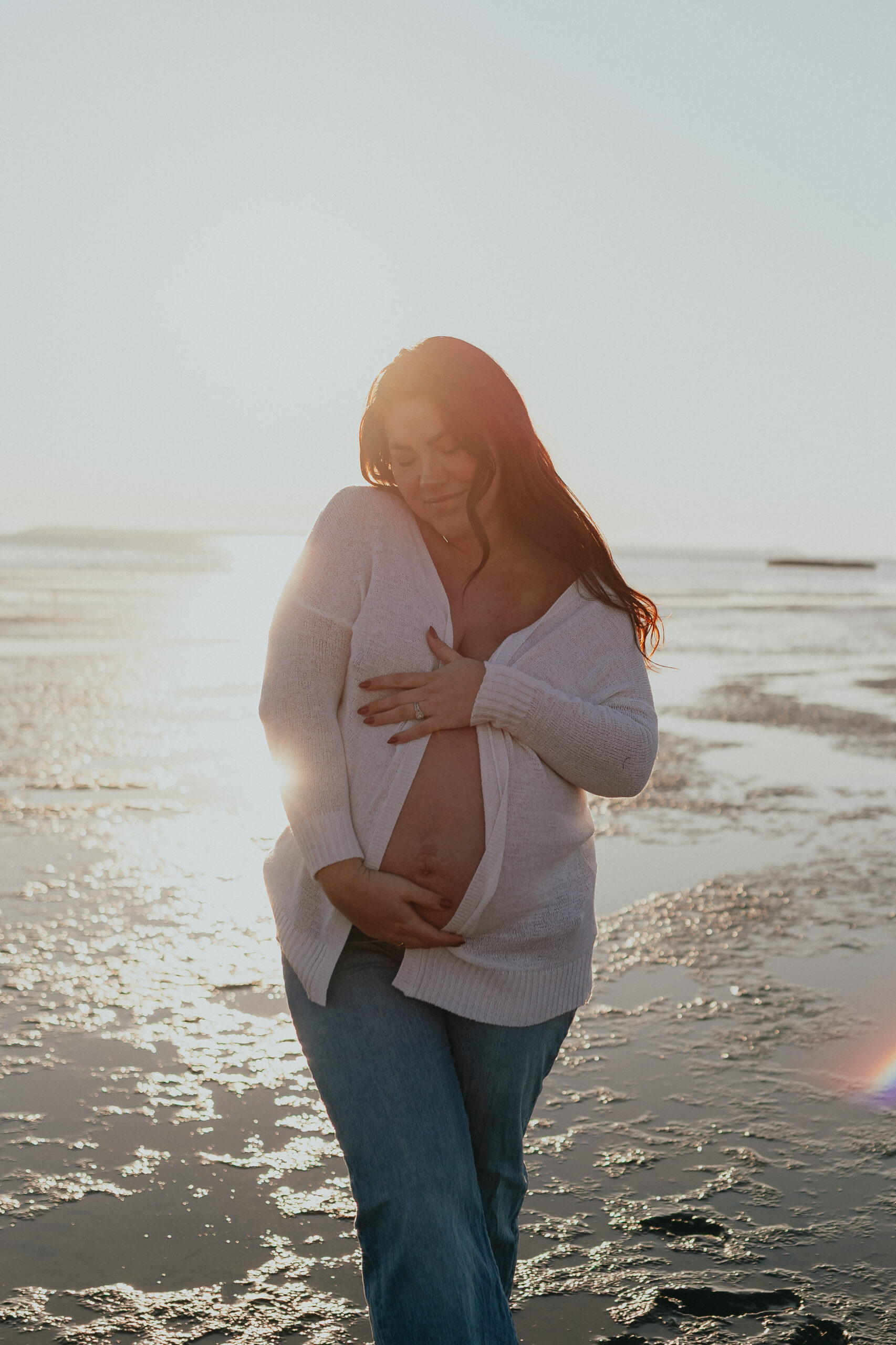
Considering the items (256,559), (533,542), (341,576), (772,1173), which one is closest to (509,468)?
(533,542)

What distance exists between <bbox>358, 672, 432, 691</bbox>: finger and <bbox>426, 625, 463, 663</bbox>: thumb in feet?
0.22

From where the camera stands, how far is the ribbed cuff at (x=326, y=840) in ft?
Result: 7.03

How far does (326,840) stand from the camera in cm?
215

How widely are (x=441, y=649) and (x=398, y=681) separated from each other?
116mm

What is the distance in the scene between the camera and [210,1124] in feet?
12.6

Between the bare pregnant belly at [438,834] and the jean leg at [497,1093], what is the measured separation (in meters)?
0.22

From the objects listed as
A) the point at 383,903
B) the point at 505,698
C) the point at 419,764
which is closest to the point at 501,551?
the point at 505,698

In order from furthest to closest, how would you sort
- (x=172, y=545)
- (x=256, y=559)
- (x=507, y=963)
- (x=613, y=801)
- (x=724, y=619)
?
1. (x=172, y=545)
2. (x=256, y=559)
3. (x=724, y=619)
4. (x=613, y=801)
5. (x=507, y=963)

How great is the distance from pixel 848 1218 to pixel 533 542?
2.27m

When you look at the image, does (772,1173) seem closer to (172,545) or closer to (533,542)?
(533,542)

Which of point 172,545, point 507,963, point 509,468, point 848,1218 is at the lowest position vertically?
point 172,545

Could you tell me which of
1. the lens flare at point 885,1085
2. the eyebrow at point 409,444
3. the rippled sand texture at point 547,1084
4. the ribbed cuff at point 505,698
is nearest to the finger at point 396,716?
the ribbed cuff at point 505,698

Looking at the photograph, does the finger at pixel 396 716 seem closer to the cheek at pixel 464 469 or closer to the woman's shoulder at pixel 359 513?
the woman's shoulder at pixel 359 513

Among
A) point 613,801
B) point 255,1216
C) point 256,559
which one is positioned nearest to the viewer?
point 255,1216
